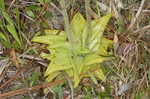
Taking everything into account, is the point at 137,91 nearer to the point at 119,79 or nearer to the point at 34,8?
the point at 119,79

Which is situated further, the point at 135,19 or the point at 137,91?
the point at 135,19

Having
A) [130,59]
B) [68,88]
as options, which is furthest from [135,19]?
[68,88]

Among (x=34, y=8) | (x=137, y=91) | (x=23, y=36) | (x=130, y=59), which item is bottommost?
(x=137, y=91)

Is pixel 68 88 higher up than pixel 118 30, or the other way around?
pixel 118 30

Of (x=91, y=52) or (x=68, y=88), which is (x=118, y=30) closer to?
(x=91, y=52)

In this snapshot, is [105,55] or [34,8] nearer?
[105,55]

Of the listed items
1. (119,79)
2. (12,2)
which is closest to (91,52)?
(119,79)

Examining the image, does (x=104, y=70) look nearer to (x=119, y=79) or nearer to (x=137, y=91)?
(x=119, y=79)

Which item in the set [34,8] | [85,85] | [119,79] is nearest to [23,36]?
[34,8]

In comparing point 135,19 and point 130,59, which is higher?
point 135,19
